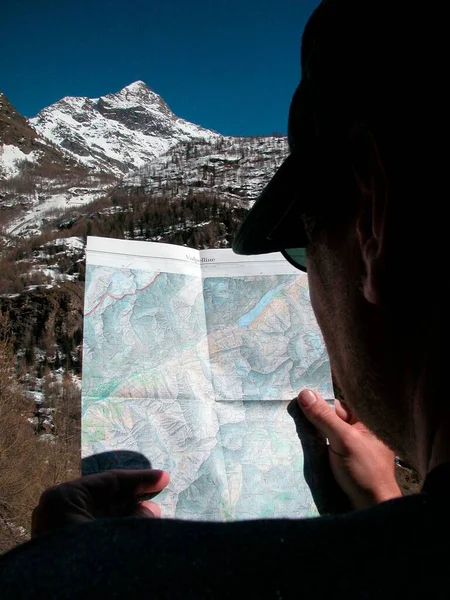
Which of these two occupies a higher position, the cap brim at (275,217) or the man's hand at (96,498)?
the cap brim at (275,217)

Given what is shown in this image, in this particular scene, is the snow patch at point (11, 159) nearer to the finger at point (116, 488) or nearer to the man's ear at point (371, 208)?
the finger at point (116, 488)

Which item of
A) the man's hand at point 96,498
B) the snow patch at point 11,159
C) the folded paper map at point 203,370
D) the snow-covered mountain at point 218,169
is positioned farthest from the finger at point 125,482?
the snow patch at point 11,159

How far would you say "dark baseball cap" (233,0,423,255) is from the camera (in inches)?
16.2

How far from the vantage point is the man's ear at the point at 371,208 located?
0.41m

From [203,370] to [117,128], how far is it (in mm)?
123040

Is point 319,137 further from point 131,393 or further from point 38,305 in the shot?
point 38,305

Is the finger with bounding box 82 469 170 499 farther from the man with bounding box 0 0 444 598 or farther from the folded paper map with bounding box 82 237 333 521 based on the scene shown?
the folded paper map with bounding box 82 237 333 521

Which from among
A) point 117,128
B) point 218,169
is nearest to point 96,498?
point 218,169

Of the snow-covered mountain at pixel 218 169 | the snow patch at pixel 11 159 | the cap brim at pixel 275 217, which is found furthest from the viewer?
the snow patch at pixel 11 159

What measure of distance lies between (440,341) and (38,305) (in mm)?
30453

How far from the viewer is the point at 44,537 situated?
1.01 ft

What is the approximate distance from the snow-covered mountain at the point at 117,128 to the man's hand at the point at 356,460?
102228 millimetres

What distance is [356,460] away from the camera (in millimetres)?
887

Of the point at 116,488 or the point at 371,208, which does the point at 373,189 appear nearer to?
the point at 371,208
